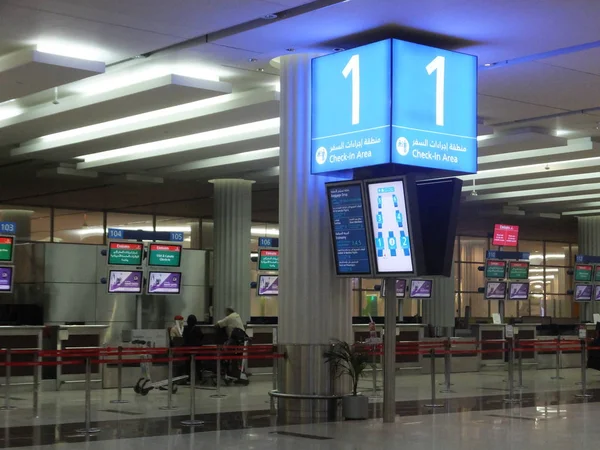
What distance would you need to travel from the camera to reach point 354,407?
12.9 meters

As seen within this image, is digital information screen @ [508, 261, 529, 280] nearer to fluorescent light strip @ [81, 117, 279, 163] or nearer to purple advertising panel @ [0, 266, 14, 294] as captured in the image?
fluorescent light strip @ [81, 117, 279, 163]

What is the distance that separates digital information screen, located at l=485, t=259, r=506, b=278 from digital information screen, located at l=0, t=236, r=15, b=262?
Result: 1362 cm

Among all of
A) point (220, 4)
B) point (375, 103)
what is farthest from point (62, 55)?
point (375, 103)

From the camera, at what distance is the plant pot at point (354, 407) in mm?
12906

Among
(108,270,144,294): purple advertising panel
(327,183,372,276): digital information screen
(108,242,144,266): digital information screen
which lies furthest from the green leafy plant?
(108,242,144,266): digital information screen

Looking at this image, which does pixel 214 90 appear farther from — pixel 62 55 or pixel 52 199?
pixel 52 199

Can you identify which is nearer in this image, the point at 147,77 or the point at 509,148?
the point at 147,77

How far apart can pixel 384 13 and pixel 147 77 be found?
485 centimetres

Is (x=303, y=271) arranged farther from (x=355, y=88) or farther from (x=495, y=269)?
(x=495, y=269)

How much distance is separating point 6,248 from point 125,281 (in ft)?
8.52

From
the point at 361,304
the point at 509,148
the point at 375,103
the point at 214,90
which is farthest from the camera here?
the point at 361,304

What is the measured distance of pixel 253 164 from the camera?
2205 cm

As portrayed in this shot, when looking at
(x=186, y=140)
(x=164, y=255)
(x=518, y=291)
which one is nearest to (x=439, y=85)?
(x=186, y=140)

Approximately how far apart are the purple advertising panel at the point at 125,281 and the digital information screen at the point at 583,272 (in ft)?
45.4
